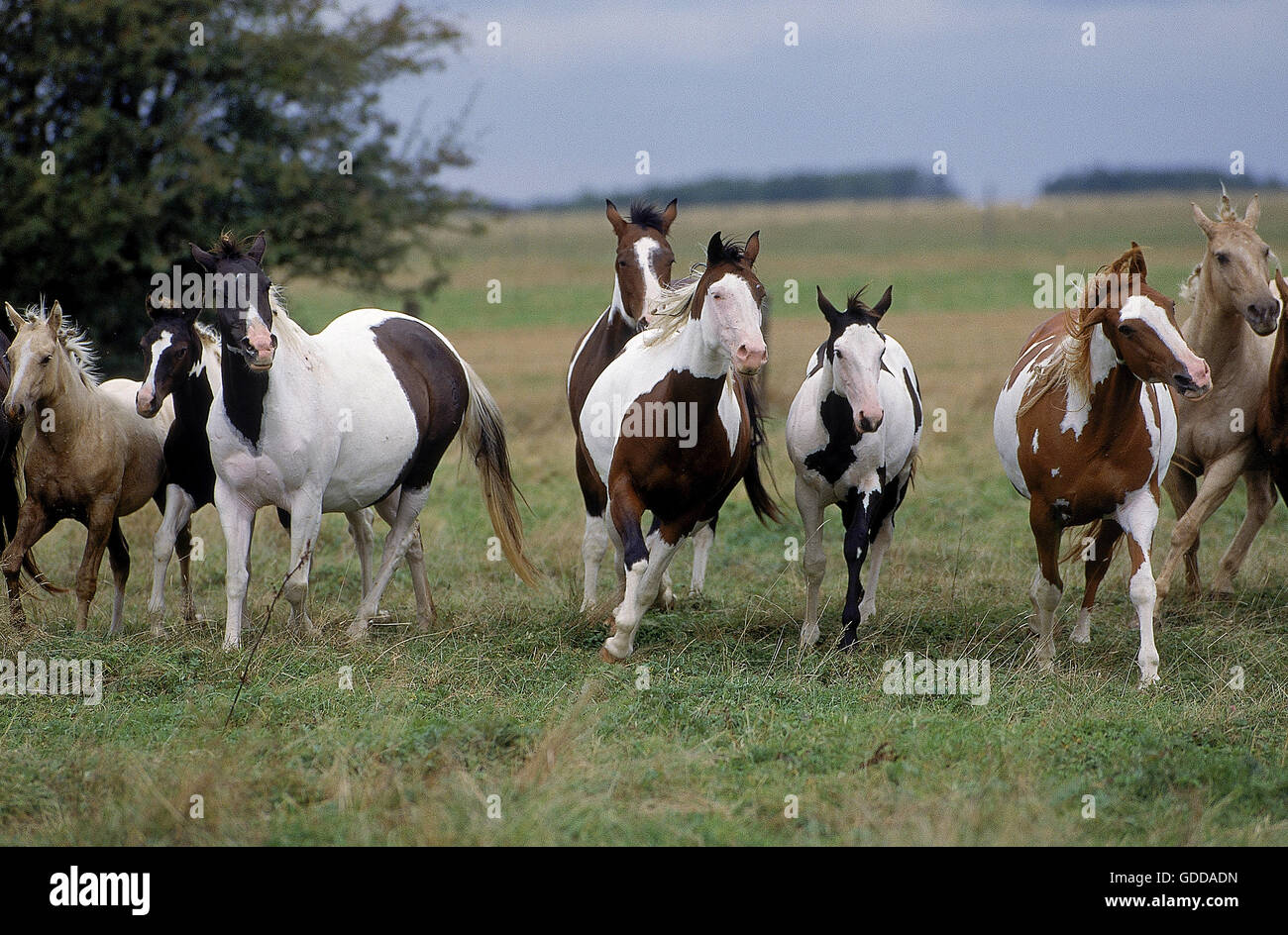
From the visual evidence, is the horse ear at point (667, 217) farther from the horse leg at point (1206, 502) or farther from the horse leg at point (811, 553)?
the horse leg at point (1206, 502)

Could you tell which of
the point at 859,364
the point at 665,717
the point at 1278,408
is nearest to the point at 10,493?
the point at 665,717

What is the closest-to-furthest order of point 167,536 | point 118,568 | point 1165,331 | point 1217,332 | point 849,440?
point 1165,331, point 849,440, point 167,536, point 118,568, point 1217,332

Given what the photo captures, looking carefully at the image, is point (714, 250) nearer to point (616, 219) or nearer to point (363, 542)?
point (616, 219)

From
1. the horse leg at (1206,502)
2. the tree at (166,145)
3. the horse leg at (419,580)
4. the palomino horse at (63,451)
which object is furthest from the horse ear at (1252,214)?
the tree at (166,145)

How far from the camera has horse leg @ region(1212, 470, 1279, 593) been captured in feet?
25.6

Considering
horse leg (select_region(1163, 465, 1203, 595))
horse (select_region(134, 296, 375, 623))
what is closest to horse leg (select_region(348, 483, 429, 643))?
horse (select_region(134, 296, 375, 623))

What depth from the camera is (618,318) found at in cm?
769

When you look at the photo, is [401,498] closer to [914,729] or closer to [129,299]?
[914,729]

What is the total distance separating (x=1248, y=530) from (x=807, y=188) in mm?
80291

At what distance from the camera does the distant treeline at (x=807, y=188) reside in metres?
81.6

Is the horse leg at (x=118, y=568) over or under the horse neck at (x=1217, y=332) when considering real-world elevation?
under

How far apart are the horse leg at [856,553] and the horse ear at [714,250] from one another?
167 cm

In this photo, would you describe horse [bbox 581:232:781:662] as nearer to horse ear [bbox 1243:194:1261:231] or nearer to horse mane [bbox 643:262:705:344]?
horse mane [bbox 643:262:705:344]
